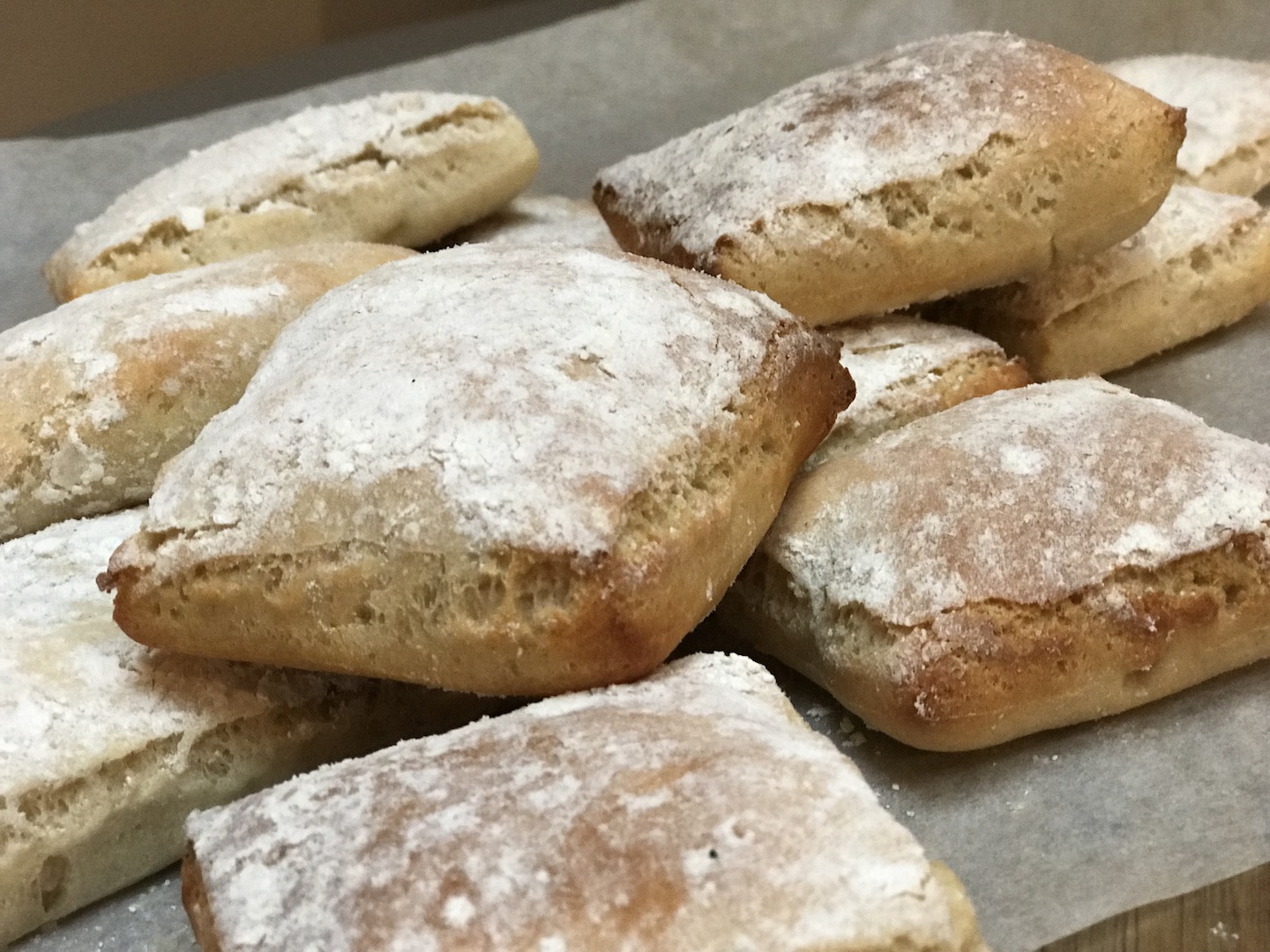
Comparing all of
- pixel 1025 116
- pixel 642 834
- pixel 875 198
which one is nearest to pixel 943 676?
pixel 642 834

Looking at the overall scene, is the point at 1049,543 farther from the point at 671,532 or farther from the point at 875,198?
the point at 875,198

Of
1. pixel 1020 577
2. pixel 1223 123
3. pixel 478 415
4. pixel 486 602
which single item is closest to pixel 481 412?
pixel 478 415

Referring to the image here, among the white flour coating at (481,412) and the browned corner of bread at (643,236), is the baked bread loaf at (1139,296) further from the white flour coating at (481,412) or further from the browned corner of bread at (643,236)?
the white flour coating at (481,412)

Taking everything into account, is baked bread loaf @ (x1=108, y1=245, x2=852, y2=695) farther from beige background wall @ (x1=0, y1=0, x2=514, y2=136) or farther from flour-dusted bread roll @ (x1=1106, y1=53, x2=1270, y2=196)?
beige background wall @ (x1=0, y1=0, x2=514, y2=136)

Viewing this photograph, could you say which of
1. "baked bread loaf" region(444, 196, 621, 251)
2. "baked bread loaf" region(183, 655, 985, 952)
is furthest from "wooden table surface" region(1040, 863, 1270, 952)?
"baked bread loaf" region(444, 196, 621, 251)

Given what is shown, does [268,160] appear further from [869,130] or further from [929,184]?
[929,184]
